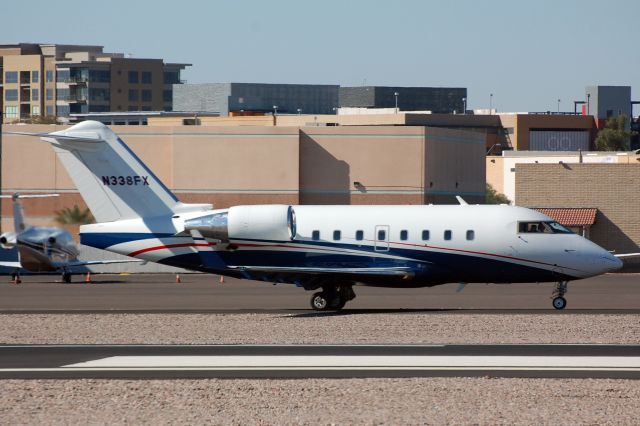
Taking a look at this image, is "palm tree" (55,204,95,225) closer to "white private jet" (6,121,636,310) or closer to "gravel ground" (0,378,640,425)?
"white private jet" (6,121,636,310)

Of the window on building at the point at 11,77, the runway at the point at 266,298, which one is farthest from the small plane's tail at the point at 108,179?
the window on building at the point at 11,77

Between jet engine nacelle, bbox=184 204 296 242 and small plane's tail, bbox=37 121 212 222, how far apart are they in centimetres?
171

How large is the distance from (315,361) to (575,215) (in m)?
47.3

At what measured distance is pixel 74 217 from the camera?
39.4 metres

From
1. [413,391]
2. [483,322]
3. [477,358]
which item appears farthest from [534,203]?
[413,391]

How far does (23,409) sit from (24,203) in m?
19.5

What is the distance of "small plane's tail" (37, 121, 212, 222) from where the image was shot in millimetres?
37469

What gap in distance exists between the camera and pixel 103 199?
3759cm

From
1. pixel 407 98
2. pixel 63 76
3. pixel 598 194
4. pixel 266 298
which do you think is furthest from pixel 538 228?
pixel 63 76

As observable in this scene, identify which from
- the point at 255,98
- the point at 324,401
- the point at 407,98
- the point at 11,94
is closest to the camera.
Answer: the point at 324,401

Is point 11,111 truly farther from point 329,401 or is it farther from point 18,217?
point 329,401

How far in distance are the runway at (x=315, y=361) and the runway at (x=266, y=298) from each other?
949cm

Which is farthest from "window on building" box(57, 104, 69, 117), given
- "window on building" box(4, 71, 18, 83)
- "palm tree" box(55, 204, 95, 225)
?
"palm tree" box(55, 204, 95, 225)

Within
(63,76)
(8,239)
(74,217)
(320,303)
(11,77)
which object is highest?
(63,76)
